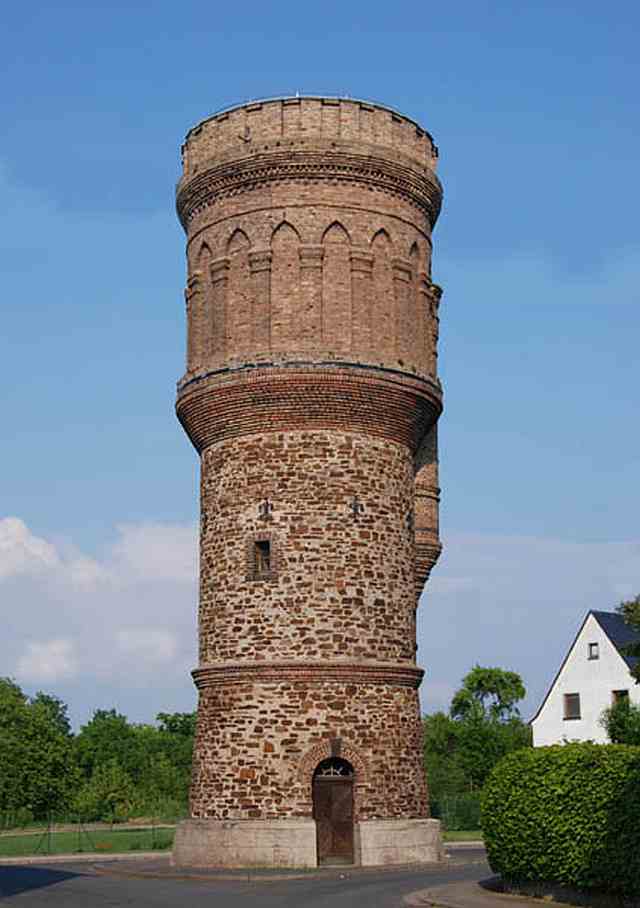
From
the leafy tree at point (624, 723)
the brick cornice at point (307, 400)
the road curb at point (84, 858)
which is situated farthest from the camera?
the leafy tree at point (624, 723)

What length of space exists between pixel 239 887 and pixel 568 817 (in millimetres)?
7021

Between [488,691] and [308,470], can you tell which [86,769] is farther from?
[308,470]

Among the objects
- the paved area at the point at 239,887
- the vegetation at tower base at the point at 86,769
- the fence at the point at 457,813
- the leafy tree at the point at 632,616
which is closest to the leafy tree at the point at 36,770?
the vegetation at tower base at the point at 86,769

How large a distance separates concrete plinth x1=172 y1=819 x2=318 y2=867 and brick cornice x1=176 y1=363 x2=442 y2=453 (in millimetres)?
8741

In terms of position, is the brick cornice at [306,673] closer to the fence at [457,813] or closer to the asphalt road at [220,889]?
the asphalt road at [220,889]

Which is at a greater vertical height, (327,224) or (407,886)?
(327,224)

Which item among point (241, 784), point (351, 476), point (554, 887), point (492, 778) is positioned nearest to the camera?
point (554, 887)

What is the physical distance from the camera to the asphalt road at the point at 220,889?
2022 centimetres

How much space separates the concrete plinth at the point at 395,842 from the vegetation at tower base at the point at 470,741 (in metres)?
20.1

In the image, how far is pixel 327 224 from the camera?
2953 centimetres

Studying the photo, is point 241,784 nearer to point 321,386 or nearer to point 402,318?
point 321,386

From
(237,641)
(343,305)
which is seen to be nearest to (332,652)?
(237,641)

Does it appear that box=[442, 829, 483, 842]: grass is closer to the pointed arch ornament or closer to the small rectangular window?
the pointed arch ornament

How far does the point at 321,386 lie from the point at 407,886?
11.1 meters
